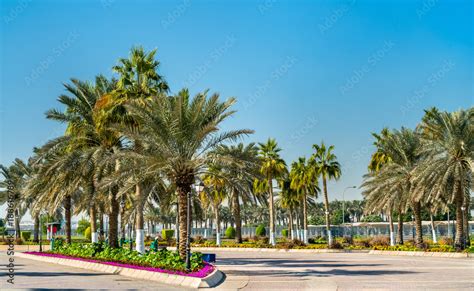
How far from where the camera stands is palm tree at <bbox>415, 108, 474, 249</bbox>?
34719mm

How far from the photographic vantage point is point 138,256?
23.6 metres

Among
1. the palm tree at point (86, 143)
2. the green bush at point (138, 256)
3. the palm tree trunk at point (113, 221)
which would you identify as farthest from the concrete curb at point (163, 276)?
the palm tree at point (86, 143)

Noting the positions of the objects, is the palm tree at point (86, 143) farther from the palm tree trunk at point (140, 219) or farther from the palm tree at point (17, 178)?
the palm tree at point (17, 178)

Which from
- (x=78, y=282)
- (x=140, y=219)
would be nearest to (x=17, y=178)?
(x=140, y=219)

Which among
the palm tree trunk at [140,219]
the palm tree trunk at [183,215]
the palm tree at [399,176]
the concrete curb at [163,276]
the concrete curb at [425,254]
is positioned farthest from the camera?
the palm tree at [399,176]

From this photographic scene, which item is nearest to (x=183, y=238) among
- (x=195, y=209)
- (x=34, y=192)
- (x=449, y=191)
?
(x=195, y=209)

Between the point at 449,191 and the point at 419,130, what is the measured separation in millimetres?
9983

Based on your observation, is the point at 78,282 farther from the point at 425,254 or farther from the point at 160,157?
the point at 425,254

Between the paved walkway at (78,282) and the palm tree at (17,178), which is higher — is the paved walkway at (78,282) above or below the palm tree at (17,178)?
below

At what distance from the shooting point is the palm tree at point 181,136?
21812mm

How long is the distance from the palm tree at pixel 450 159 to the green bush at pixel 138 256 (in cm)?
1926

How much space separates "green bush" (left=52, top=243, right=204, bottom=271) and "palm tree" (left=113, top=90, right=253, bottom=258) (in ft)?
2.59

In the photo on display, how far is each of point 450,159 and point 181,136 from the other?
69.2ft

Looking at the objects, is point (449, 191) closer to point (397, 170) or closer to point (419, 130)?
point (397, 170)
